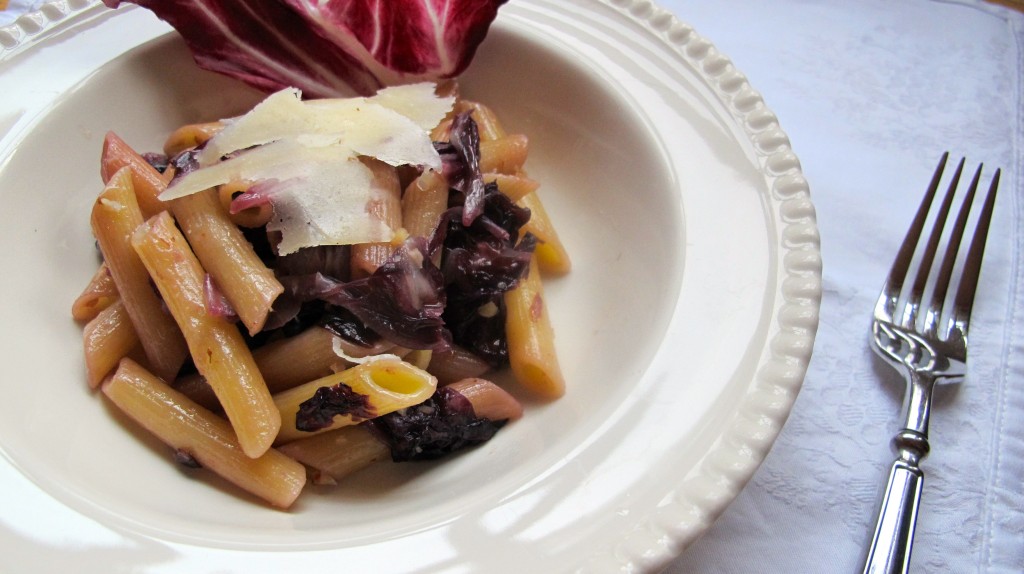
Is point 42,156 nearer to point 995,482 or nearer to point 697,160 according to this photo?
point 697,160

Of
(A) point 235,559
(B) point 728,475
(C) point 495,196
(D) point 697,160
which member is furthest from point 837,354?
(A) point 235,559

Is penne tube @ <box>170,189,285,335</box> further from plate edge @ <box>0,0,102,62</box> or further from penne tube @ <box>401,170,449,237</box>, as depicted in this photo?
plate edge @ <box>0,0,102,62</box>

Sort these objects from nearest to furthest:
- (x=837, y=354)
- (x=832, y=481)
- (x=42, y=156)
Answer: (x=832, y=481) < (x=42, y=156) < (x=837, y=354)

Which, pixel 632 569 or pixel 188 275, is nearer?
pixel 632 569

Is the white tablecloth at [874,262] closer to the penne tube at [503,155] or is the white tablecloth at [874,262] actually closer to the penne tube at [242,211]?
the penne tube at [503,155]

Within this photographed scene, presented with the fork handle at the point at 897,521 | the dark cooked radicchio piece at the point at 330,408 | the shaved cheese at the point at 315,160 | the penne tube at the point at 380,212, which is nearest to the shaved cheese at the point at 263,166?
the shaved cheese at the point at 315,160

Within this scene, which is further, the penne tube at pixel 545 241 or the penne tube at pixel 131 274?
the penne tube at pixel 545 241

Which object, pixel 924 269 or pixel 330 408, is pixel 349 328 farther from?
pixel 924 269
